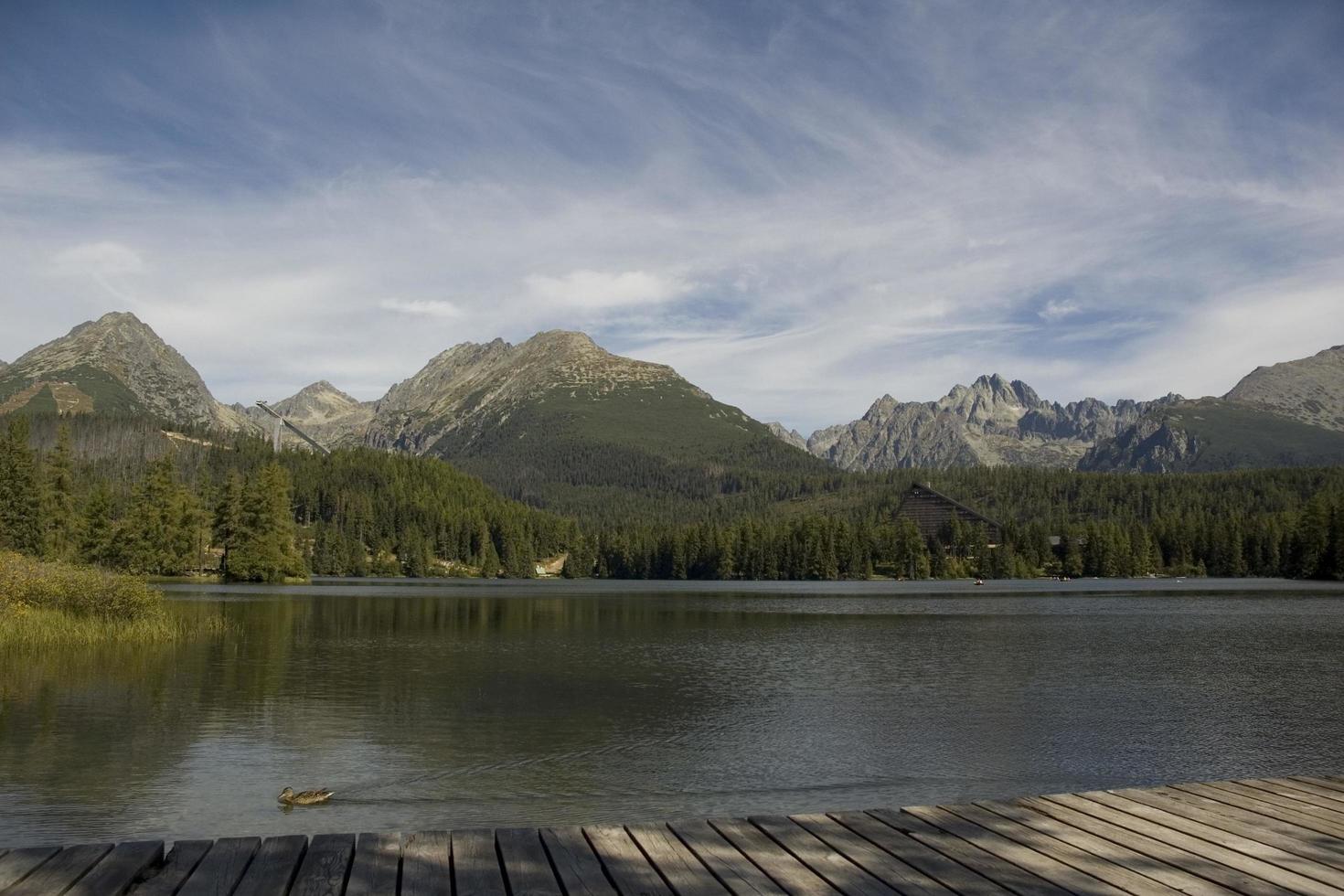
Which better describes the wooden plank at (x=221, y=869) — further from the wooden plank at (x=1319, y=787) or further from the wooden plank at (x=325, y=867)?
the wooden plank at (x=1319, y=787)

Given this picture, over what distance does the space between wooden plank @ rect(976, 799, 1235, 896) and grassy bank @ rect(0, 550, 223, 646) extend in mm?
53574

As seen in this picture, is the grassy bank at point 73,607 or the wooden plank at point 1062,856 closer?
the wooden plank at point 1062,856

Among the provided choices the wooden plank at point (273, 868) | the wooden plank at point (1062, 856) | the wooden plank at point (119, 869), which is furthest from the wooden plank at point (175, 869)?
the wooden plank at point (1062, 856)

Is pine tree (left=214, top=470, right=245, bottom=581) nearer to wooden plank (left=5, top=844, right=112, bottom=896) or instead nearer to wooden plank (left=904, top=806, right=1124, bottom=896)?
wooden plank (left=5, top=844, right=112, bottom=896)

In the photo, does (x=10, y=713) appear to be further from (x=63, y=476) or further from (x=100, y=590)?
(x=63, y=476)

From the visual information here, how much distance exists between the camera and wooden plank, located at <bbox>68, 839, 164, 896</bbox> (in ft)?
30.6

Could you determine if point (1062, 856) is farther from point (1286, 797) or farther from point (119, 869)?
point (119, 869)

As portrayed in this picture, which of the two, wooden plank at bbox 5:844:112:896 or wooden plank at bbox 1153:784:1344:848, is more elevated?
wooden plank at bbox 5:844:112:896

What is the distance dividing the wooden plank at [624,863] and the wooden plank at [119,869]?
15.1 ft

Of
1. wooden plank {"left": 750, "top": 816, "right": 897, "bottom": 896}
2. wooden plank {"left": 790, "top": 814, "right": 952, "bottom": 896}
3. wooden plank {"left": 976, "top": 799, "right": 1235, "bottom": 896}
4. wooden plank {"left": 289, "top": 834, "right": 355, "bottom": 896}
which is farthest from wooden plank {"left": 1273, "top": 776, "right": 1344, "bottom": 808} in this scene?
wooden plank {"left": 289, "top": 834, "right": 355, "bottom": 896}

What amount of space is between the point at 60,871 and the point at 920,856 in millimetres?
8980

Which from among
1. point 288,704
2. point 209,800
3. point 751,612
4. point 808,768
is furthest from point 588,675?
point 751,612

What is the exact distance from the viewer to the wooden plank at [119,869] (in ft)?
30.6

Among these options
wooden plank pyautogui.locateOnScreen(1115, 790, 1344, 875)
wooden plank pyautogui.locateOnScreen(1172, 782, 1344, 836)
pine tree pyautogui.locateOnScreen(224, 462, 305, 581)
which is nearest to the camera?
wooden plank pyautogui.locateOnScreen(1115, 790, 1344, 875)
